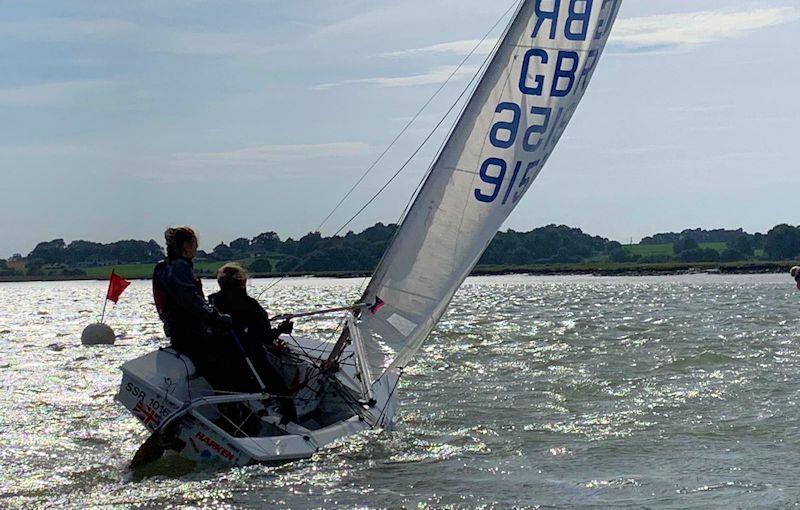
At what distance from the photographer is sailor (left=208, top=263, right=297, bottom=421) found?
346 inches

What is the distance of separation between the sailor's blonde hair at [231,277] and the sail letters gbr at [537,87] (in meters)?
1.96

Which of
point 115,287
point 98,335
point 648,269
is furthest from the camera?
point 648,269

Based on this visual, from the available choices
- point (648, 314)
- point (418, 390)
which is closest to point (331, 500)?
point (418, 390)

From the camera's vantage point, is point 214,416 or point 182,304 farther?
point 214,416

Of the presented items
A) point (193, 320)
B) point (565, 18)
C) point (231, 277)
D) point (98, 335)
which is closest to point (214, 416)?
point (193, 320)

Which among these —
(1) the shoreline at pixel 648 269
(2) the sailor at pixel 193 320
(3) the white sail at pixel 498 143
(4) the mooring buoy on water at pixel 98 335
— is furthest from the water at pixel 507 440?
(1) the shoreline at pixel 648 269

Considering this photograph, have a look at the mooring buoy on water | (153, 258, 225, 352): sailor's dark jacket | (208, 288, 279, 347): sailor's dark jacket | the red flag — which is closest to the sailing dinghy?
(153, 258, 225, 352): sailor's dark jacket

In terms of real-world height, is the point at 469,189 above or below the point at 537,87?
below

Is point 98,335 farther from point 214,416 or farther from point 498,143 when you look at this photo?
point 498,143

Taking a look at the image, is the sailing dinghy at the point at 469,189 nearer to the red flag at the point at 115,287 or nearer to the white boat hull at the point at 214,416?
the white boat hull at the point at 214,416

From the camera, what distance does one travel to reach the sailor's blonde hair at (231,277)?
8867mm

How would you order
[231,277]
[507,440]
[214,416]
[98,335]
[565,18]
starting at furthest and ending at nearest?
[98,335] < [507,440] < [231,277] < [214,416] < [565,18]

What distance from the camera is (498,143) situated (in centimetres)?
856

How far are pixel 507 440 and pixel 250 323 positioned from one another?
2.35 meters
